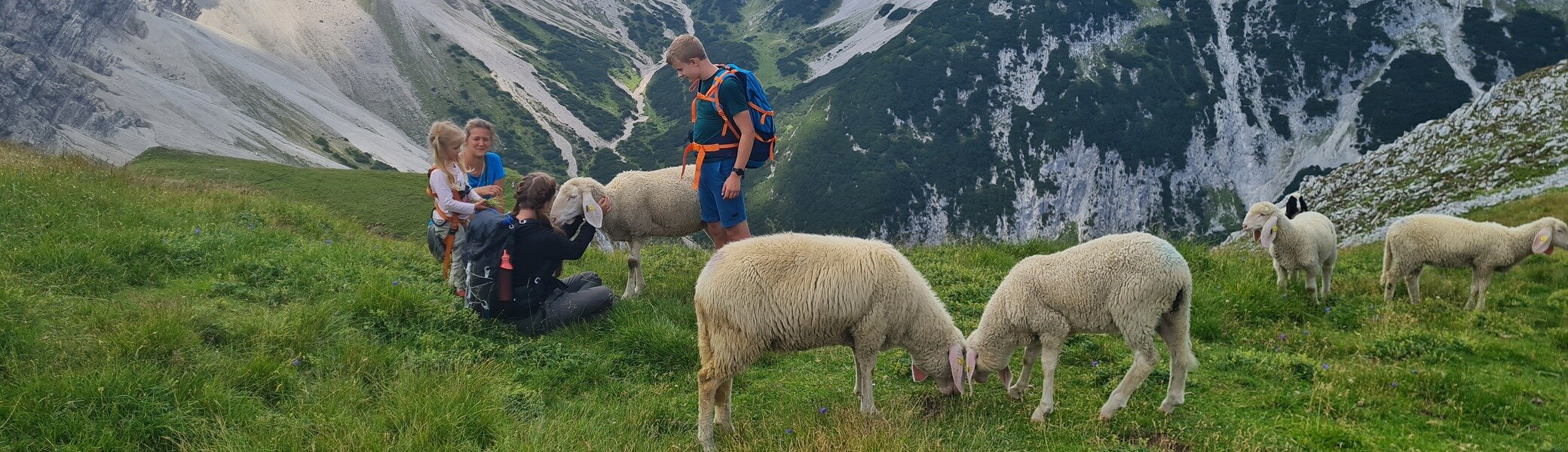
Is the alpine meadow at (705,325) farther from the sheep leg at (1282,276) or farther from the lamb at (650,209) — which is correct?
the sheep leg at (1282,276)

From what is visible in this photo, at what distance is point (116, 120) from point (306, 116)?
3330 centimetres

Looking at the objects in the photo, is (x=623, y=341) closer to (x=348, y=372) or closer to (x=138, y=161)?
(x=348, y=372)

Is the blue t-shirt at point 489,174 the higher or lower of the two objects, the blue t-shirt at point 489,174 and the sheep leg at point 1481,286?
the higher

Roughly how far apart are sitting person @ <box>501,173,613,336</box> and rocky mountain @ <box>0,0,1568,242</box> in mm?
109991

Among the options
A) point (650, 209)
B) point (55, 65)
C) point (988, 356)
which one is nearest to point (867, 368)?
point (988, 356)

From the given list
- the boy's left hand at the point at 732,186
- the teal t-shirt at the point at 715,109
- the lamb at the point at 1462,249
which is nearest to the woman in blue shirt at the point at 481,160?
the teal t-shirt at the point at 715,109

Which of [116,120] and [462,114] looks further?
[462,114]

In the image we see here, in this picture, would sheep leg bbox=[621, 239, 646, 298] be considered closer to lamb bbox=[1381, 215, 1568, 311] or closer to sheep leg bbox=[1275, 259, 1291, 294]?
sheep leg bbox=[1275, 259, 1291, 294]

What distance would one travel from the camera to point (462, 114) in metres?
Result: 164

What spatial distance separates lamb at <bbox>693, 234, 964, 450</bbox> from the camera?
5871mm

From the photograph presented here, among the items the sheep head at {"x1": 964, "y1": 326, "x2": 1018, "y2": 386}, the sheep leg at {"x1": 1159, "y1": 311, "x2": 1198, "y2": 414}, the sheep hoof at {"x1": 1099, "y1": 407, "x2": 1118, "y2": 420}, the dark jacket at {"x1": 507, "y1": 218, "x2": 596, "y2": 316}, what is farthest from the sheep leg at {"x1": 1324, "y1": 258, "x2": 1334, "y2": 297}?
the dark jacket at {"x1": 507, "y1": 218, "x2": 596, "y2": 316}

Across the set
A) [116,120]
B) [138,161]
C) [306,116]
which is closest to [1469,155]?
[138,161]

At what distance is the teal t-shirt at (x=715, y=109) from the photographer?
7.93 metres

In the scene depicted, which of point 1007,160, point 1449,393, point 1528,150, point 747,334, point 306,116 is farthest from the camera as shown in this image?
point 1007,160
